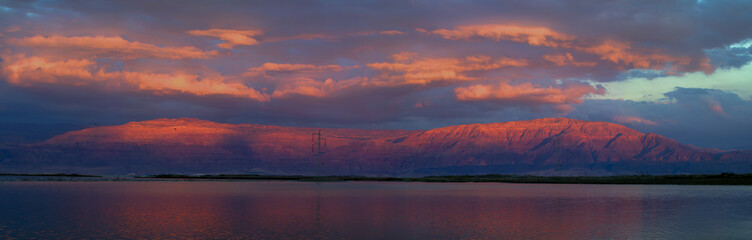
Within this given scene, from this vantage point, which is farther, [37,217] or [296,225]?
[37,217]

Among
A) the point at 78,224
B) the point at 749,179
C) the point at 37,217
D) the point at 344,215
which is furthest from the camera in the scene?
the point at 749,179

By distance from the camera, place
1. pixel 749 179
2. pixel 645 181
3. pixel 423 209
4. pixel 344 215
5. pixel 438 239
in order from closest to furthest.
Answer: pixel 438 239, pixel 344 215, pixel 423 209, pixel 749 179, pixel 645 181

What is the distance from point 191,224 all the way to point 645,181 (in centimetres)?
17037

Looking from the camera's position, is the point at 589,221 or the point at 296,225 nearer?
the point at 296,225

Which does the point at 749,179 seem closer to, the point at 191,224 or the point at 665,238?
the point at 665,238

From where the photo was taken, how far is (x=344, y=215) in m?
61.0

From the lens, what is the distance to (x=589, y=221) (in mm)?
56625

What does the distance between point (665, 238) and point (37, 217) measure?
50943mm

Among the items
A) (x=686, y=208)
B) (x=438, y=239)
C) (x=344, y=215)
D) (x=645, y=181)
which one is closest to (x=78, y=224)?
(x=344, y=215)

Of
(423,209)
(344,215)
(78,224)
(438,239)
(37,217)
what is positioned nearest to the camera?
(438,239)

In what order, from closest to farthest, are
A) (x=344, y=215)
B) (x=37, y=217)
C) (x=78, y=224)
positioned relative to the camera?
(x=78, y=224), (x=37, y=217), (x=344, y=215)

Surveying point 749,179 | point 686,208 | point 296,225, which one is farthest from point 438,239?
point 749,179

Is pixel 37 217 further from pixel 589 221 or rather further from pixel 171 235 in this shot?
pixel 589 221

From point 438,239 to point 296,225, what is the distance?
13.2 metres
